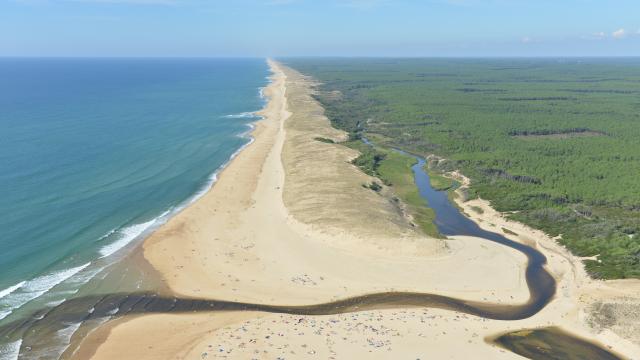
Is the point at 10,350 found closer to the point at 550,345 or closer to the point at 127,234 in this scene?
the point at 127,234

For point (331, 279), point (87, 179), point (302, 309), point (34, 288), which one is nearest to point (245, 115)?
point (87, 179)

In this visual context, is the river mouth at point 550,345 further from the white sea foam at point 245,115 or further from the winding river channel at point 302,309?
the white sea foam at point 245,115

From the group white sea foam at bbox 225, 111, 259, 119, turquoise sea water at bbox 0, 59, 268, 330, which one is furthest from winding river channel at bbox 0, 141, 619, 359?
white sea foam at bbox 225, 111, 259, 119

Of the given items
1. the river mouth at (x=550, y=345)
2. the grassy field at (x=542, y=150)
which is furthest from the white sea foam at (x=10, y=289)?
the grassy field at (x=542, y=150)

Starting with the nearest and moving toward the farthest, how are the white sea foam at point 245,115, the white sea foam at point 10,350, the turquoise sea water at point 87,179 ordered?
1. the white sea foam at point 10,350
2. the turquoise sea water at point 87,179
3. the white sea foam at point 245,115

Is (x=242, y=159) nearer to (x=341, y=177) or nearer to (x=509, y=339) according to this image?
(x=341, y=177)

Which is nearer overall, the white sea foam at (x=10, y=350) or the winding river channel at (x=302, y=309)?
the white sea foam at (x=10, y=350)
